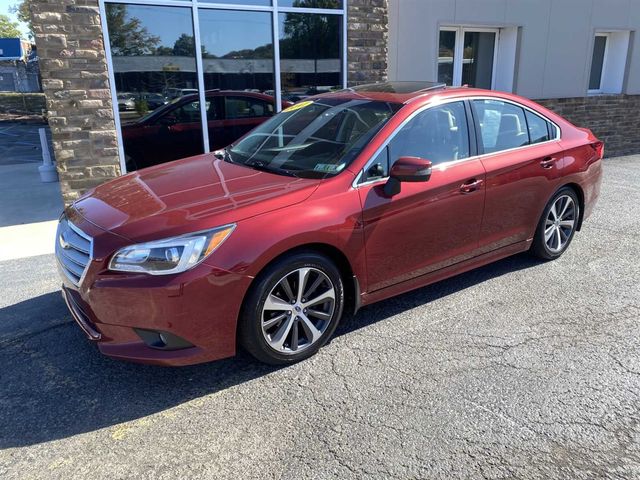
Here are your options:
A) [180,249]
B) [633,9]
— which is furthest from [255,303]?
[633,9]

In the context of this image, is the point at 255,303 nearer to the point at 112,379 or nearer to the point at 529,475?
the point at 112,379

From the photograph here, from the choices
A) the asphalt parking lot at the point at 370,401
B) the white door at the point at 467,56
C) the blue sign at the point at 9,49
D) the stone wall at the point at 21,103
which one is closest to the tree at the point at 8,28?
the stone wall at the point at 21,103

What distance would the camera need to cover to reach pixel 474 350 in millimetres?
3510

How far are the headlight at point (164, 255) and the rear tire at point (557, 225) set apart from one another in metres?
3.25

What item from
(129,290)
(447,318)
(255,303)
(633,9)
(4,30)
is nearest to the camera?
(129,290)

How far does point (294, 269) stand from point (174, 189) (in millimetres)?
1020

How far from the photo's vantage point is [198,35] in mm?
7102

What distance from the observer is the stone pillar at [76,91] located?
624 centimetres

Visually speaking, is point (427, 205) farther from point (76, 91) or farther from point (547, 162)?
point (76, 91)

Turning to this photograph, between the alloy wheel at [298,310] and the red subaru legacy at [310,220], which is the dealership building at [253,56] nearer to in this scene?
the red subaru legacy at [310,220]

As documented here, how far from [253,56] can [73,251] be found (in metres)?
5.30

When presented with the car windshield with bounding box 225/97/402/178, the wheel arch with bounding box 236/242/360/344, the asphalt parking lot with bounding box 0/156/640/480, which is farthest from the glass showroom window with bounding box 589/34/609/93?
the wheel arch with bounding box 236/242/360/344

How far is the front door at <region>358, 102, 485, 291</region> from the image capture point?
3.55 metres

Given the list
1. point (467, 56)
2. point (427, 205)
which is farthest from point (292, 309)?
point (467, 56)
